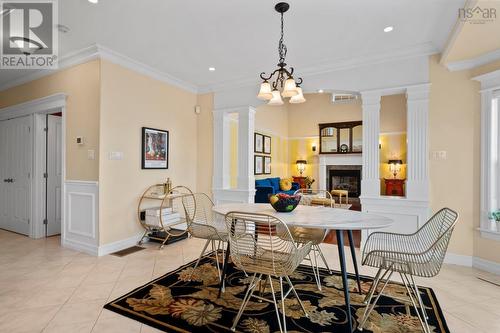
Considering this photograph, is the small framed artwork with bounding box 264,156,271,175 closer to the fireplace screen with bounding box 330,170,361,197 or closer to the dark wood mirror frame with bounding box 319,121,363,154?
the dark wood mirror frame with bounding box 319,121,363,154

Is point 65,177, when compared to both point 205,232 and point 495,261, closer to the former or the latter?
point 205,232

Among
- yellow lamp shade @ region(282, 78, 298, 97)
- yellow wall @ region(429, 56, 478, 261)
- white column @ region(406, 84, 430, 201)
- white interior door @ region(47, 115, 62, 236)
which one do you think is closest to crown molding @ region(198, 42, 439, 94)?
yellow wall @ region(429, 56, 478, 261)

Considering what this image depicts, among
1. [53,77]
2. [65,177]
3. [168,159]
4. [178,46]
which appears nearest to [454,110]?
[178,46]

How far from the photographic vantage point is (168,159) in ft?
14.9

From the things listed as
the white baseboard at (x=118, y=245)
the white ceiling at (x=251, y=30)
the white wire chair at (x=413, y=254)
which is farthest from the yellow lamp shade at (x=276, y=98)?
the white baseboard at (x=118, y=245)

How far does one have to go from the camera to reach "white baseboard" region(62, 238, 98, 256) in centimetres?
354

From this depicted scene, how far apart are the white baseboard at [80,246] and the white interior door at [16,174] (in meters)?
1.22

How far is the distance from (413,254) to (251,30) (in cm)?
269

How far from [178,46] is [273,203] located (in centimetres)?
241

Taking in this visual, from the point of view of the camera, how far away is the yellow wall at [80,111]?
139 inches

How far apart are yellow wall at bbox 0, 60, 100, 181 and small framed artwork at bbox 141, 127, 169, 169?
2.31 ft

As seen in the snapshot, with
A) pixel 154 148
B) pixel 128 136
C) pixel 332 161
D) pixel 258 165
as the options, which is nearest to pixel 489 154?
pixel 154 148

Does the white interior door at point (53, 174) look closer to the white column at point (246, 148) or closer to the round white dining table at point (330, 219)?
the white column at point (246, 148)

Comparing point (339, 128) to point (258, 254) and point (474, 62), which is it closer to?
point (474, 62)
